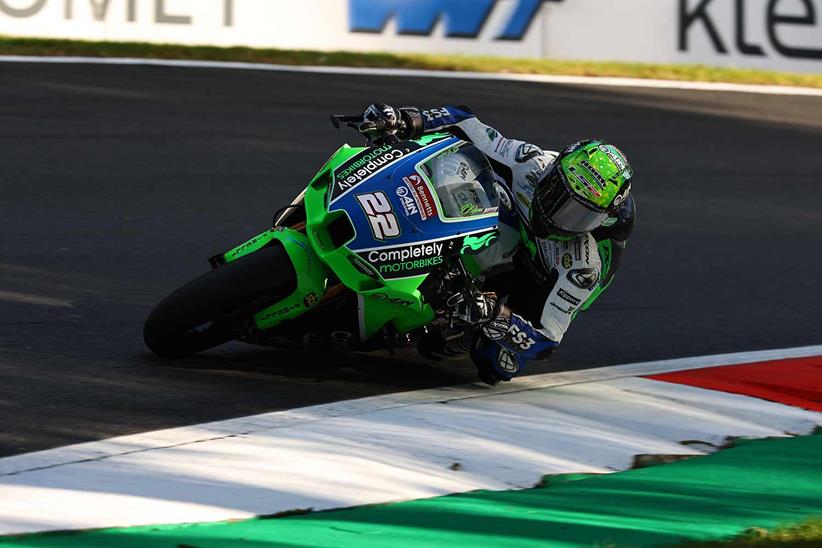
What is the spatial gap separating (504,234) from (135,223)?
325 cm

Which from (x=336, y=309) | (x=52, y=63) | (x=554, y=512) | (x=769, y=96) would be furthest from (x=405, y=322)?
(x=769, y=96)

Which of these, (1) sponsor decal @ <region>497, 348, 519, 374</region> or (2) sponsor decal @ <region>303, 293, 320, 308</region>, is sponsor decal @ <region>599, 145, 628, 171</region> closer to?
(1) sponsor decal @ <region>497, 348, 519, 374</region>

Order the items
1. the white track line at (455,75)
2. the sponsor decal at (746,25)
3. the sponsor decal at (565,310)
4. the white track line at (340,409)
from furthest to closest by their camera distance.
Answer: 1. the sponsor decal at (746,25)
2. the white track line at (455,75)
3. the sponsor decal at (565,310)
4. the white track line at (340,409)

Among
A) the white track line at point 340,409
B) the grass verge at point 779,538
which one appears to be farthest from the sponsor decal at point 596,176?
the grass verge at point 779,538

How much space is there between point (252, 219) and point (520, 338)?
3.45 metres

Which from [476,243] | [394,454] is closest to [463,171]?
[476,243]

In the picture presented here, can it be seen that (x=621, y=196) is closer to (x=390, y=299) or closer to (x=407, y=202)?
(x=407, y=202)

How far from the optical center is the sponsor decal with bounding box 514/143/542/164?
20.8 ft

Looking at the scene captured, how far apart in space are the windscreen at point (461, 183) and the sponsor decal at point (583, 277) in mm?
510

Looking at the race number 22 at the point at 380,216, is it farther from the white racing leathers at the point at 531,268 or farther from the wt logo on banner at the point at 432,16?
the wt logo on banner at the point at 432,16

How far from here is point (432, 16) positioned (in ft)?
49.7

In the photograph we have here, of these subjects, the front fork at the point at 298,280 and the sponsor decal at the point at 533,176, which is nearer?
the front fork at the point at 298,280

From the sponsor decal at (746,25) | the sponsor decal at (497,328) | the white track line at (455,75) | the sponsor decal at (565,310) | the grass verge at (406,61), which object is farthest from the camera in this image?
the sponsor decal at (746,25)

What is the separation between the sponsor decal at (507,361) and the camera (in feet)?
19.7
